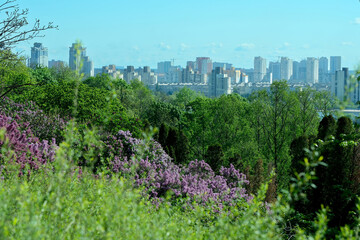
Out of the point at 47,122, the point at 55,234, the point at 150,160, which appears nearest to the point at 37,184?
the point at 55,234

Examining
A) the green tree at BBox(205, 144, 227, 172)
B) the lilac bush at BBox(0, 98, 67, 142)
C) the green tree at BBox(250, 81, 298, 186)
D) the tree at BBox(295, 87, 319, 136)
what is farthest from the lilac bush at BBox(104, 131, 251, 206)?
the tree at BBox(295, 87, 319, 136)

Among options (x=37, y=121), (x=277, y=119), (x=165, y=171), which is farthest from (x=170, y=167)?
(x=277, y=119)

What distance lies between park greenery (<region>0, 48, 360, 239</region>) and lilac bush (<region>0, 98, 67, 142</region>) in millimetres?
35

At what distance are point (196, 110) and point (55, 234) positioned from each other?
2623cm

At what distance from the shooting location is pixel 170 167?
10188 millimetres

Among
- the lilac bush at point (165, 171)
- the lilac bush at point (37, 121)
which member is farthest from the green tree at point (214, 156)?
the lilac bush at point (37, 121)

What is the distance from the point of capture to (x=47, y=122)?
12.4 metres

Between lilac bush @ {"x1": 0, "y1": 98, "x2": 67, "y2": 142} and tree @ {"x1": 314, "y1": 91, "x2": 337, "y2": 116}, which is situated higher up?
tree @ {"x1": 314, "y1": 91, "x2": 337, "y2": 116}

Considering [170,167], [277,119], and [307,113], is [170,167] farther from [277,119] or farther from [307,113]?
[307,113]

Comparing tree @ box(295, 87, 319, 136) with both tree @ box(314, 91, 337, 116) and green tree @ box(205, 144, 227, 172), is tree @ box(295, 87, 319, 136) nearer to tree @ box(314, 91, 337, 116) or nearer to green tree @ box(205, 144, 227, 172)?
tree @ box(314, 91, 337, 116)

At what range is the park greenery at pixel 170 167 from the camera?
12.1ft

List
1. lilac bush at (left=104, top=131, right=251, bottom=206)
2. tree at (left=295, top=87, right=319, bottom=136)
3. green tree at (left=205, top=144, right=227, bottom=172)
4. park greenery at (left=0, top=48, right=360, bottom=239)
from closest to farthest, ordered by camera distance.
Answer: park greenery at (left=0, top=48, right=360, bottom=239)
lilac bush at (left=104, top=131, right=251, bottom=206)
green tree at (left=205, top=144, right=227, bottom=172)
tree at (left=295, top=87, right=319, bottom=136)

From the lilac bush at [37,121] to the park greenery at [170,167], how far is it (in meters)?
0.03

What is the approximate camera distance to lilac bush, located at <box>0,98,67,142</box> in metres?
12.1
